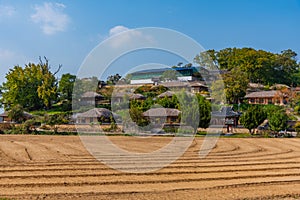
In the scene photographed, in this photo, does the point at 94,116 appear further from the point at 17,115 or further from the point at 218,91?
the point at 218,91

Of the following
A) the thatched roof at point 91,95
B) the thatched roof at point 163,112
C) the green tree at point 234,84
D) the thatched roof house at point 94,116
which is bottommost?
the thatched roof house at point 94,116

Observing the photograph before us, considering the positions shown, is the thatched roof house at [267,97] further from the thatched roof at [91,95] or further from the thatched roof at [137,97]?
the thatched roof at [91,95]

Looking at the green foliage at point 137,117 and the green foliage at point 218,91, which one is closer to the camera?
the green foliage at point 137,117

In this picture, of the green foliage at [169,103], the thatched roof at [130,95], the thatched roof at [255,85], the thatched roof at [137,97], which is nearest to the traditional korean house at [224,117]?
the green foliage at [169,103]

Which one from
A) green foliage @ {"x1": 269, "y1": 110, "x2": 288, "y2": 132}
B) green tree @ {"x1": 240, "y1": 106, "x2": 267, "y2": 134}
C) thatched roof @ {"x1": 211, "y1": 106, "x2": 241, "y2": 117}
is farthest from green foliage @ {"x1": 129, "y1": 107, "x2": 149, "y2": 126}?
green foliage @ {"x1": 269, "y1": 110, "x2": 288, "y2": 132}

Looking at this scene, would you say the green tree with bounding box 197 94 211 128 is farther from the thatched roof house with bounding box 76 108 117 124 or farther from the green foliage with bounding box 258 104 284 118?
the thatched roof house with bounding box 76 108 117 124

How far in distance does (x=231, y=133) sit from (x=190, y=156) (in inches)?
813

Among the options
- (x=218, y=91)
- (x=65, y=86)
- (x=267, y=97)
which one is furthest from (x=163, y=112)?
(x=65, y=86)

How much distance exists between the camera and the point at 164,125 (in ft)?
130

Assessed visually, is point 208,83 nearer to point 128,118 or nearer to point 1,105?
point 128,118

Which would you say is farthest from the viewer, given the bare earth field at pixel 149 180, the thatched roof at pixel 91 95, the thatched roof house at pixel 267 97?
the thatched roof house at pixel 267 97

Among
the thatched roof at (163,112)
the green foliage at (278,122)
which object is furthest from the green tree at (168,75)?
the green foliage at (278,122)

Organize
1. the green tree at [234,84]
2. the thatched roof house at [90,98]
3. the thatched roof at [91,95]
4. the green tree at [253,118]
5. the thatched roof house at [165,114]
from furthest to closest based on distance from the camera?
the green tree at [234,84] < the thatched roof at [91,95] < the thatched roof house at [90,98] < the thatched roof house at [165,114] < the green tree at [253,118]

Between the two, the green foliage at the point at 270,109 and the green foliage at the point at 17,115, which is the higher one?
the green foliage at the point at 270,109
